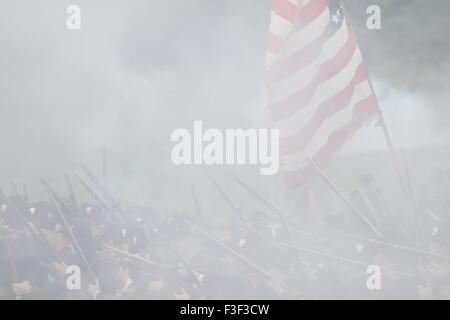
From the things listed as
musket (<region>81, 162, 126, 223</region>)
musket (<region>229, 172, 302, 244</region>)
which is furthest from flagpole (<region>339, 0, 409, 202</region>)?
musket (<region>81, 162, 126, 223</region>)

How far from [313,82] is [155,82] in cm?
92

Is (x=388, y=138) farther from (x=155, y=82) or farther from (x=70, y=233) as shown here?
(x=70, y=233)

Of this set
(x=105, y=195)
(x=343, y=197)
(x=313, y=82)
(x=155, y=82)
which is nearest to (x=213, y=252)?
(x=105, y=195)

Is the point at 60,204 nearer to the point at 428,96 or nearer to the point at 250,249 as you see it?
the point at 250,249

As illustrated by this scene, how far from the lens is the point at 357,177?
12.6ft

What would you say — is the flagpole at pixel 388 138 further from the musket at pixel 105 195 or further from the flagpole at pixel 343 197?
the musket at pixel 105 195

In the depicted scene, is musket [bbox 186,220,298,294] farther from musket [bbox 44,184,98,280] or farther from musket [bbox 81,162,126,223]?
musket [bbox 44,184,98,280]

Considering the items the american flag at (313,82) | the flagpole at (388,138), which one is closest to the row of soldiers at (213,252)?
the flagpole at (388,138)

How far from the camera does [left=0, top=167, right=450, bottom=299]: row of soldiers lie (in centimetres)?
370

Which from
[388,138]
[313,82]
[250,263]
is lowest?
[250,263]

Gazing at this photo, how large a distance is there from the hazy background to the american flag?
84mm

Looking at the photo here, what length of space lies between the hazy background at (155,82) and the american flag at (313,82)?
0.08m

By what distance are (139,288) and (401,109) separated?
187 centimetres

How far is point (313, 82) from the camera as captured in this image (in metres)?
3.74
